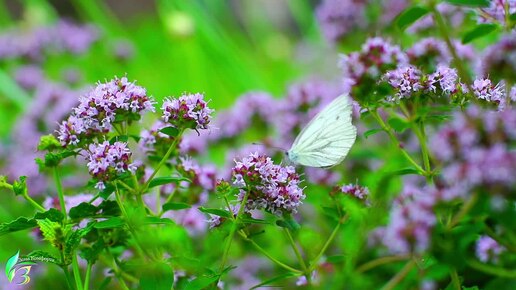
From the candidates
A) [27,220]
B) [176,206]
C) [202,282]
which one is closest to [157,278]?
[202,282]

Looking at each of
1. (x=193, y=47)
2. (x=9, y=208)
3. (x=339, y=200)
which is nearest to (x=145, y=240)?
(x=339, y=200)

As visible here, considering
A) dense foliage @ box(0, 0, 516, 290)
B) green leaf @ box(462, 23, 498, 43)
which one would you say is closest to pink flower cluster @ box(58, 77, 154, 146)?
dense foliage @ box(0, 0, 516, 290)

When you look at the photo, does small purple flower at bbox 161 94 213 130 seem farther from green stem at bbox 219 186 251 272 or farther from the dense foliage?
green stem at bbox 219 186 251 272

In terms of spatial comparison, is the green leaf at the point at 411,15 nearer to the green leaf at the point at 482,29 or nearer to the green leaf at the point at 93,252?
the green leaf at the point at 482,29

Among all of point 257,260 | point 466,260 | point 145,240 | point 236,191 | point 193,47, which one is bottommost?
point 466,260

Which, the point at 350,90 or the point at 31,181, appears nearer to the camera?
the point at 350,90

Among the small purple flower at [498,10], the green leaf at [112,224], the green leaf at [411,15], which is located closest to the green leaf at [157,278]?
the green leaf at [112,224]

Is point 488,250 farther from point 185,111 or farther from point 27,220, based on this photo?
point 27,220

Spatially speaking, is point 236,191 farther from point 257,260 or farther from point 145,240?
point 257,260
